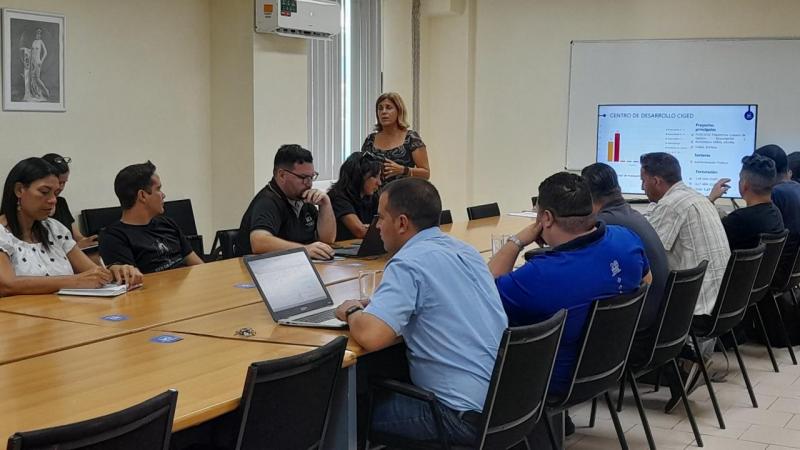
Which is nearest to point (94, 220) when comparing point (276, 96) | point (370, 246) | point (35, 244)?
point (276, 96)

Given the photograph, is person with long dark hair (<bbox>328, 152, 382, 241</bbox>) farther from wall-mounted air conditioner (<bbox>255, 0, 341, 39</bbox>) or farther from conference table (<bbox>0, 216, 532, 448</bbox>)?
wall-mounted air conditioner (<bbox>255, 0, 341, 39</bbox>)

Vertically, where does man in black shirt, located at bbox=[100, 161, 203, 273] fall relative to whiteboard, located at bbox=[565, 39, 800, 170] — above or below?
below

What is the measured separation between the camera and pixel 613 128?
8.63 meters

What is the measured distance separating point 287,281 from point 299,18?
4.03 meters

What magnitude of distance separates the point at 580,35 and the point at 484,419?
6.53 meters

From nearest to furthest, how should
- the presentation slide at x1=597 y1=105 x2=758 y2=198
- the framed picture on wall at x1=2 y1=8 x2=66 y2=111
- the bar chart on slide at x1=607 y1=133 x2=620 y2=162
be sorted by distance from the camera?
1. the framed picture on wall at x1=2 y1=8 x2=66 y2=111
2. the presentation slide at x1=597 y1=105 x2=758 y2=198
3. the bar chart on slide at x1=607 y1=133 x2=620 y2=162

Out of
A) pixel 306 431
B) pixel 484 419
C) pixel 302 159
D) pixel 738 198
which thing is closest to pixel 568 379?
pixel 484 419

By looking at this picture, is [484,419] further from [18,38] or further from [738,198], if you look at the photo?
[738,198]

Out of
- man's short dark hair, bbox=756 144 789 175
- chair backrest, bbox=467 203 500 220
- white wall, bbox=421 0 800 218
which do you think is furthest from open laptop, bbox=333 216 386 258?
white wall, bbox=421 0 800 218

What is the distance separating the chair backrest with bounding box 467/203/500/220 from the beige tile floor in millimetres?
2005

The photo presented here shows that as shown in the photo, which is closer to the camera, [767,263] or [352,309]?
[352,309]

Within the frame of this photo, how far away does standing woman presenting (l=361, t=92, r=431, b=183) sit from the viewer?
21.5ft

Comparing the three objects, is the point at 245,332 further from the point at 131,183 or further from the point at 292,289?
the point at 131,183

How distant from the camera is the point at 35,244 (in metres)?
4.00
